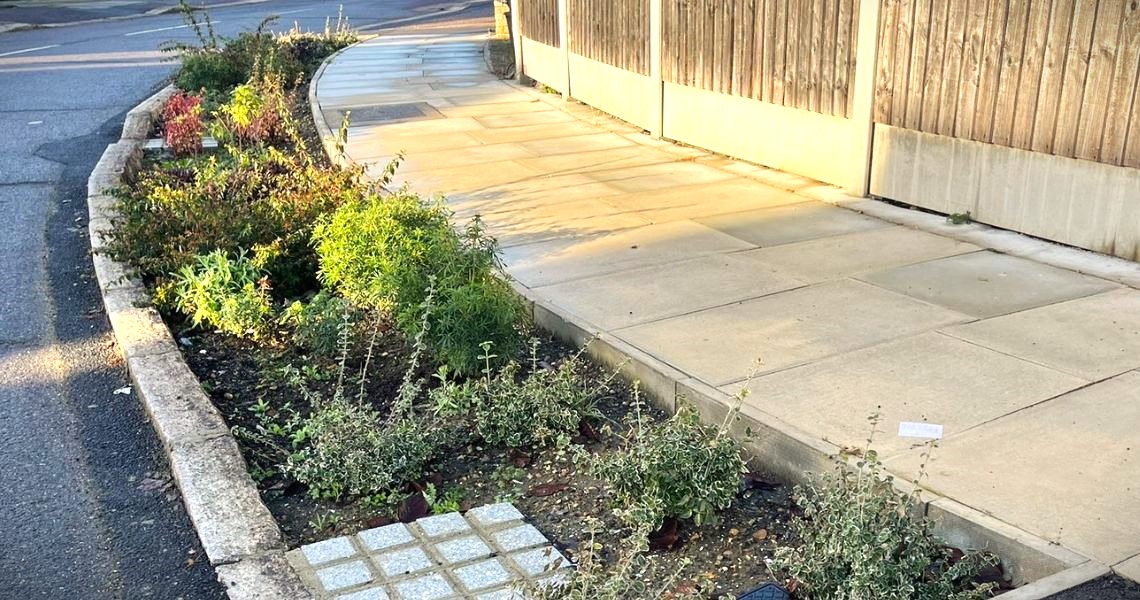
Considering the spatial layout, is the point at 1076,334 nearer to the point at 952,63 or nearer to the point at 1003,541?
the point at 1003,541

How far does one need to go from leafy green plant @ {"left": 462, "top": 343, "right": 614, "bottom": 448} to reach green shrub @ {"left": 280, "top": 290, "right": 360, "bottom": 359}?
0.99 metres

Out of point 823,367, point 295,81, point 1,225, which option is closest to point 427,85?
point 295,81

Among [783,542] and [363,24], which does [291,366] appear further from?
[363,24]

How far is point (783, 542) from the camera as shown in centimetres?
356

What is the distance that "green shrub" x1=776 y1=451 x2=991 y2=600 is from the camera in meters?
3.03

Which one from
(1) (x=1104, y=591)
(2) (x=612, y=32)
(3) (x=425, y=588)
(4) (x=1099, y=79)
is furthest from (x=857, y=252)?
(2) (x=612, y=32)

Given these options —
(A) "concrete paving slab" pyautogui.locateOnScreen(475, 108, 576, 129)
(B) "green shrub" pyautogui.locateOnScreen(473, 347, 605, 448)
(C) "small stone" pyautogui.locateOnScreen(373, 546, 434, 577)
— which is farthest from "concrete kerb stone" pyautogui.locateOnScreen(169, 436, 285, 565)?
(A) "concrete paving slab" pyautogui.locateOnScreen(475, 108, 576, 129)

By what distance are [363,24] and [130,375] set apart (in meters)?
21.5

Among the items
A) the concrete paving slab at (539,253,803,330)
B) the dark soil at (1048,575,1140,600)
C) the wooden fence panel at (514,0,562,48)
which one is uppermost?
the wooden fence panel at (514,0,562,48)

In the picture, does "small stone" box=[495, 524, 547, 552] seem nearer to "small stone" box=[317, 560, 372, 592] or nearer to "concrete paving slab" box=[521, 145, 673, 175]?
"small stone" box=[317, 560, 372, 592]

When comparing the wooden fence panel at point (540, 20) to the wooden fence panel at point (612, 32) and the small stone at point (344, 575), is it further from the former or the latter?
the small stone at point (344, 575)

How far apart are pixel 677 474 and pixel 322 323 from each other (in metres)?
2.32

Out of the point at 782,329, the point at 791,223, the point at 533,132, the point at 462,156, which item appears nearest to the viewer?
the point at 782,329

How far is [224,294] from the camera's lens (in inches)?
224
